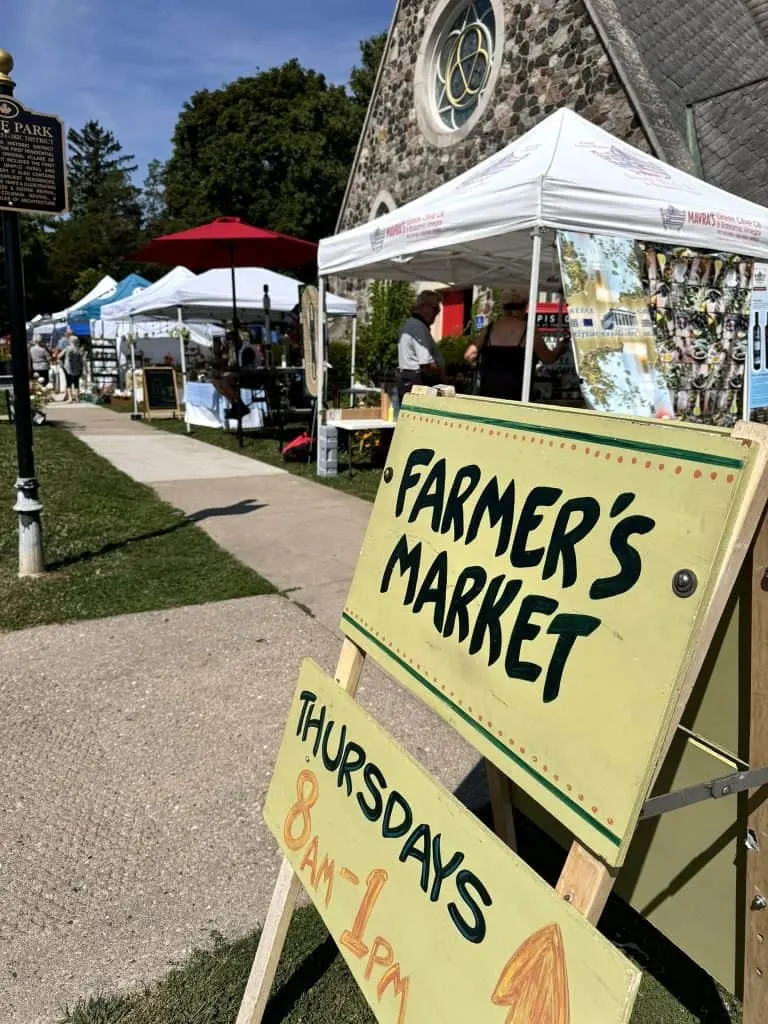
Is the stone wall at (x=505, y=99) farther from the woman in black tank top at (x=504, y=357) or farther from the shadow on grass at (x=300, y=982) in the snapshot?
the shadow on grass at (x=300, y=982)

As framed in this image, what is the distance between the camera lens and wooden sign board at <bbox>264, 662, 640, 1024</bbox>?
1030 millimetres

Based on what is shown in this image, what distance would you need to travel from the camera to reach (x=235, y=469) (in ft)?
30.1

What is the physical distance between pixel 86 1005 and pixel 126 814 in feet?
2.51

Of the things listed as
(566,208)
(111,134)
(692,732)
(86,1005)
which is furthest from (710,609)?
(111,134)

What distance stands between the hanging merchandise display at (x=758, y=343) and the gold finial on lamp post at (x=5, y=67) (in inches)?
232

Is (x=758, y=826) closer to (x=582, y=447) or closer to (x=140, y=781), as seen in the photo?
(x=582, y=447)

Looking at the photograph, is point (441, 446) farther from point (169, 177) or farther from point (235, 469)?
point (169, 177)

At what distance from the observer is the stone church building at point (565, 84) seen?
460 inches

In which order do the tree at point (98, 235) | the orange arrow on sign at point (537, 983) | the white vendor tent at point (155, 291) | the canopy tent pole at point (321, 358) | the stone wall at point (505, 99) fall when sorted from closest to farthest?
the orange arrow on sign at point (537, 983) < the canopy tent pole at point (321, 358) < the stone wall at point (505, 99) < the white vendor tent at point (155, 291) < the tree at point (98, 235)

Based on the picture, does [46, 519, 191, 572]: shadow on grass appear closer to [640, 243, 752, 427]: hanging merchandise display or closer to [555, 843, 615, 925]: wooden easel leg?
[640, 243, 752, 427]: hanging merchandise display

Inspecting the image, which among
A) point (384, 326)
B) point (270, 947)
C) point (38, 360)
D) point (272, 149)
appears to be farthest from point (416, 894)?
point (272, 149)

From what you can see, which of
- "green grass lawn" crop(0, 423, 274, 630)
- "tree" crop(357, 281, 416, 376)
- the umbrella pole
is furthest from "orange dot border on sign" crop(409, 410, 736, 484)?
"tree" crop(357, 281, 416, 376)

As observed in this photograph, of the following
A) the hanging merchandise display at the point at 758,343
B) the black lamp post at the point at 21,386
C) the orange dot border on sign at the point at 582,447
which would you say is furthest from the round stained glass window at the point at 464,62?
the orange dot border on sign at the point at 582,447

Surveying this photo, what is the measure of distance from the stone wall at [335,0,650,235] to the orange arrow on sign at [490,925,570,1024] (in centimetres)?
1279
